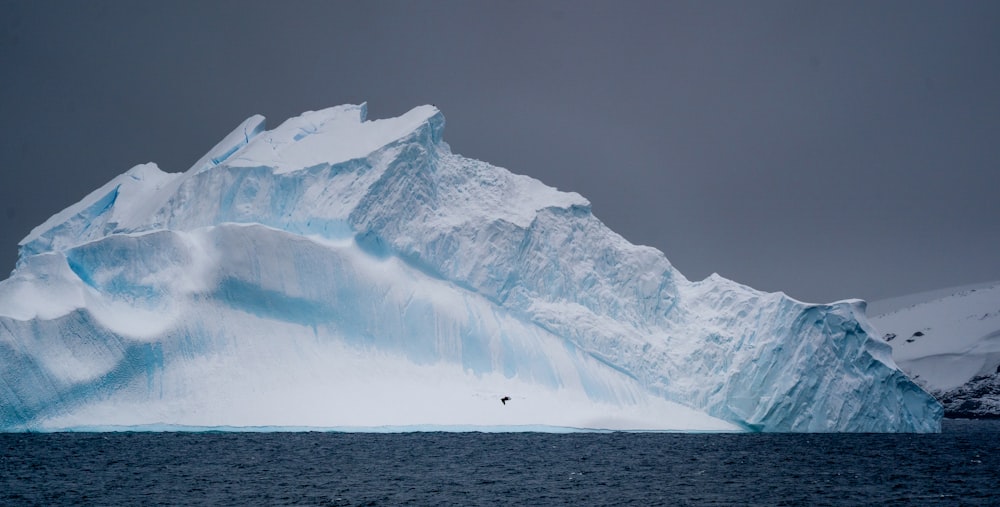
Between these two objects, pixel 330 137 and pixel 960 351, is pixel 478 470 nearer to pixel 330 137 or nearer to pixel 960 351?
pixel 330 137

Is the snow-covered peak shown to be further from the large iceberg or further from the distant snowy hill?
the distant snowy hill

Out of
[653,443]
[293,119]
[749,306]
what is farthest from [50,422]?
[749,306]

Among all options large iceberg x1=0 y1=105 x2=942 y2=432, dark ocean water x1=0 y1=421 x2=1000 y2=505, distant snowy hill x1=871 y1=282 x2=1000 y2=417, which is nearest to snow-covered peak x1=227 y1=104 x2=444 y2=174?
large iceberg x1=0 y1=105 x2=942 y2=432

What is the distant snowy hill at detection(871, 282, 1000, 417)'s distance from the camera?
48.6 m

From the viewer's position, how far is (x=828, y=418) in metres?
29.1

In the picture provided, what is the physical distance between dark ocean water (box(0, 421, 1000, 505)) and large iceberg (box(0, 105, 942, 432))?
1039 mm

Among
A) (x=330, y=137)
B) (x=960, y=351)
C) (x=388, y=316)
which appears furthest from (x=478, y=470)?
(x=960, y=351)

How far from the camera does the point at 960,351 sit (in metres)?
49.8

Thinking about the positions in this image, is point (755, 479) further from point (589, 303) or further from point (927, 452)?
point (589, 303)

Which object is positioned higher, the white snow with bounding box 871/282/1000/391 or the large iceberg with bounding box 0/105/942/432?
the white snow with bounding box 871/282/1000/391

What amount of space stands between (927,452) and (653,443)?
23.8 ft

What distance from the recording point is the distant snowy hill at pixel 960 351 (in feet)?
159

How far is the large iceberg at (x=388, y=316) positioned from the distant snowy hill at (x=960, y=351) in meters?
19.9

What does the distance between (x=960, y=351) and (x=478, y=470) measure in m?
36.6
